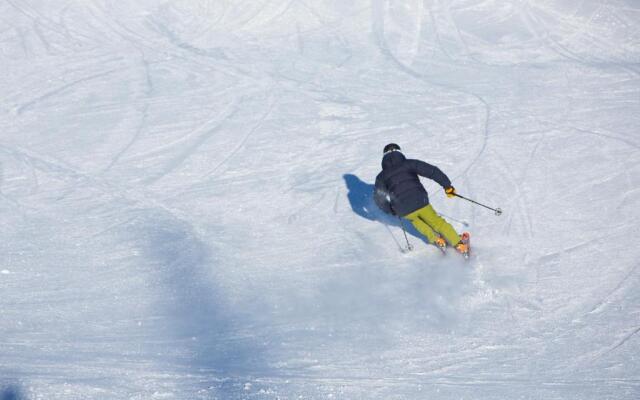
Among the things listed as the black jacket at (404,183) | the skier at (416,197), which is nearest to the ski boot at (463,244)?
the skier at (416,197)

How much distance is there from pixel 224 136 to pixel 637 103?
6570 millimetres

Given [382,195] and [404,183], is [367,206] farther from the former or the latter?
[404,183]

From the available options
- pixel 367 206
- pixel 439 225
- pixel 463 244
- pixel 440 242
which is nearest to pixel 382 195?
pixel 439 225

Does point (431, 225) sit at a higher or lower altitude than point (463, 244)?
higher

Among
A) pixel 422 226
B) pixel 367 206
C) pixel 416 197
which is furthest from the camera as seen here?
pixel 367 206

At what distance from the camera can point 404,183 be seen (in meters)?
8.62

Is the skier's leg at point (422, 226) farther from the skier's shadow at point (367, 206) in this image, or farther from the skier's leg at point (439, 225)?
the skier's shadow at point (367, 206)

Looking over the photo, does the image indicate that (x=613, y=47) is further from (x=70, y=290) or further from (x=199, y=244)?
(x=70, y=290)

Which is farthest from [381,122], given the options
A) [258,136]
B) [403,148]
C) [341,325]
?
[341,325]

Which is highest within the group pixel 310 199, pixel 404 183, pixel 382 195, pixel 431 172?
pixel 431 172

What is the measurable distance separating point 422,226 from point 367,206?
A: 155cm

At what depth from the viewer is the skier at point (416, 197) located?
862cm

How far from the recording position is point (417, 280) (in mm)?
8633

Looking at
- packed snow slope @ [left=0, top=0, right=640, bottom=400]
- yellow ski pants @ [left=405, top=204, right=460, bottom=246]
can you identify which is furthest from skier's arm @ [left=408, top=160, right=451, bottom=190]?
packed snow slope @ [left=0, top=0, right=640, bottom=400]
